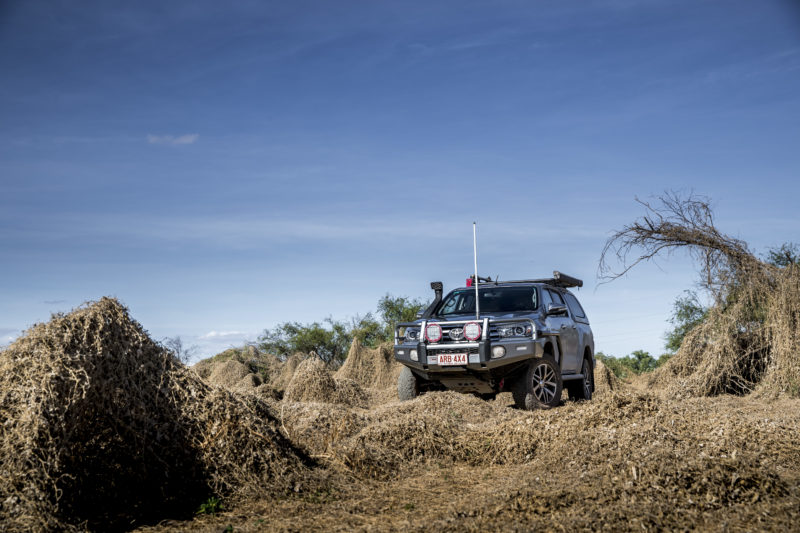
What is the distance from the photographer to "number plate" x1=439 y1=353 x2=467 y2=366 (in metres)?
11.0

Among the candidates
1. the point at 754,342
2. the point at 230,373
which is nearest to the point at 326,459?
the point at 754,342

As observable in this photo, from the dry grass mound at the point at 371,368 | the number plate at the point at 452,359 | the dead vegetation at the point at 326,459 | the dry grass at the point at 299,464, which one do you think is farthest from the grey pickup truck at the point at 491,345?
the dry grass mound at the point at 371,368

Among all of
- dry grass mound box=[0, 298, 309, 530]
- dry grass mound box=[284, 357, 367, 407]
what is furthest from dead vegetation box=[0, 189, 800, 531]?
dry grass mound box=[284, 357, 367, 407]

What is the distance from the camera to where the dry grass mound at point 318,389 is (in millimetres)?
15633

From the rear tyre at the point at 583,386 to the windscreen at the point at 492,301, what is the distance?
253cm

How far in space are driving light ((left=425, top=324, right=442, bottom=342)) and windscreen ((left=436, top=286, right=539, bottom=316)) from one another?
1.08 m

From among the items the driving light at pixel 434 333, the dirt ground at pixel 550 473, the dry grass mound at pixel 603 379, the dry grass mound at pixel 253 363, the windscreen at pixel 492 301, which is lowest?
the dirt ground at pixel 550 473

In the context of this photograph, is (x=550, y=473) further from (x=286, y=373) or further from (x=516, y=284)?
(x=286, y=373)

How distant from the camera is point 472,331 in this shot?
36.4ft

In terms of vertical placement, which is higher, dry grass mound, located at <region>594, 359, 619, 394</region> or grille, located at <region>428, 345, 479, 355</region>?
grille, located at <region>428, 345, 479, 355</region>

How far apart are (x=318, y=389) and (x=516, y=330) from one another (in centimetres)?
605

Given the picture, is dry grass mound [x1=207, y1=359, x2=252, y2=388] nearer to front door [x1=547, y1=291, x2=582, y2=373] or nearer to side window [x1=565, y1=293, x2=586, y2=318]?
side window [x1=565, y1=293, x2=586, y2=318]

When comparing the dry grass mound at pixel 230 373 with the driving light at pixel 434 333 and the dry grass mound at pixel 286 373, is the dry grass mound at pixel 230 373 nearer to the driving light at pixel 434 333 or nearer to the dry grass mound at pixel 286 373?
the dry grass mound at pixel 286 373

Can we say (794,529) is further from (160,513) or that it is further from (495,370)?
(495,370)
